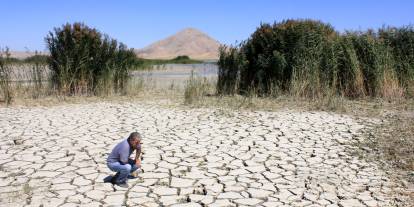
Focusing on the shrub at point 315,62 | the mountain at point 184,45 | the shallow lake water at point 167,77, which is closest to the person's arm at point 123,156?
Answer: the shrub at point 315,62

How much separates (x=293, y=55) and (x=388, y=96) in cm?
274

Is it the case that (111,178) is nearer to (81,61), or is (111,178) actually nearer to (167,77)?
(81,61)

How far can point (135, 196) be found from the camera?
16.9 feet

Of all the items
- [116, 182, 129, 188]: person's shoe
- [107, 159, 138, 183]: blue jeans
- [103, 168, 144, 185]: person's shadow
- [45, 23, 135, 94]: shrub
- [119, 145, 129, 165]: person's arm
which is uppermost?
[45, 23, 135, 94]: shrub

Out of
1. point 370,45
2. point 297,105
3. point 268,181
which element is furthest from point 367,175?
point 370,45

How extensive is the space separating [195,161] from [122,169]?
1.48m

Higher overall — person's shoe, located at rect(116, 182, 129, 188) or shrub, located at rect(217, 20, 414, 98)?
shrub, located at rect(217, 20, 414, 98)

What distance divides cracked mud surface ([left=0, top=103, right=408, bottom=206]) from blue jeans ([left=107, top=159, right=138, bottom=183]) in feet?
0.50

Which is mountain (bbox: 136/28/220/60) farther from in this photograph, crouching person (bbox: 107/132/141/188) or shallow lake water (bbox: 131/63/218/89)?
crouching person (bbox: 107/132/141/188)

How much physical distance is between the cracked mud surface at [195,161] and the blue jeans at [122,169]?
153mm

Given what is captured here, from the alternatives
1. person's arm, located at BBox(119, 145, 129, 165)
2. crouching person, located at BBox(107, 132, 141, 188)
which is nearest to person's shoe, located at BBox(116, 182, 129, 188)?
crouching person, located at BBox(107, 132, 141, 188)

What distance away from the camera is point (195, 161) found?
6.54 m

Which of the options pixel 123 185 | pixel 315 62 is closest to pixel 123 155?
pixel 123 185

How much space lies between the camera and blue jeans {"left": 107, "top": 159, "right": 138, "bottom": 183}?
5.27 m
